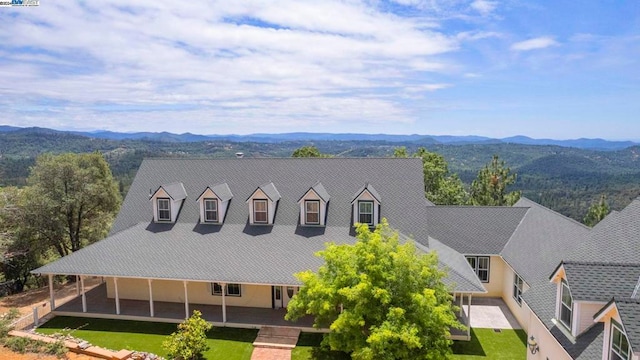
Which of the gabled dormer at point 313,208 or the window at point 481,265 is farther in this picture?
the window at point 481,265

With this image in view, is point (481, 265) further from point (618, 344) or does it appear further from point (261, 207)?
point (618, 344)

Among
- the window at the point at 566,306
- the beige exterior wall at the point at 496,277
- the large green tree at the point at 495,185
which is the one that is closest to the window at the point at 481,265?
the beige exterior wall at the point at 496,277

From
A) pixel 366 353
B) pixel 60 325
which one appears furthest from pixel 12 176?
pixel 366 353

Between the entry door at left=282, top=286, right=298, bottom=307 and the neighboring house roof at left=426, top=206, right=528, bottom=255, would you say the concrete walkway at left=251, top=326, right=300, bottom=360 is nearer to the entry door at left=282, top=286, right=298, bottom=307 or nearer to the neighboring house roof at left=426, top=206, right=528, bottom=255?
the entry door at left=282, top=286, right=298, bottom=307

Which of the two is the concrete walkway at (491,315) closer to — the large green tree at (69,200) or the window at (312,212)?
the window at (312,212)

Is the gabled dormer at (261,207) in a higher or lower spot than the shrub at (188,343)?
higher

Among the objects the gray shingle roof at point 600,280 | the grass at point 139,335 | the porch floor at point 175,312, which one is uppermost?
the gray shingle roof at point 600,280

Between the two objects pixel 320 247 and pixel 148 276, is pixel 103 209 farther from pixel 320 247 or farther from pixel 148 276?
pixel 320 247
